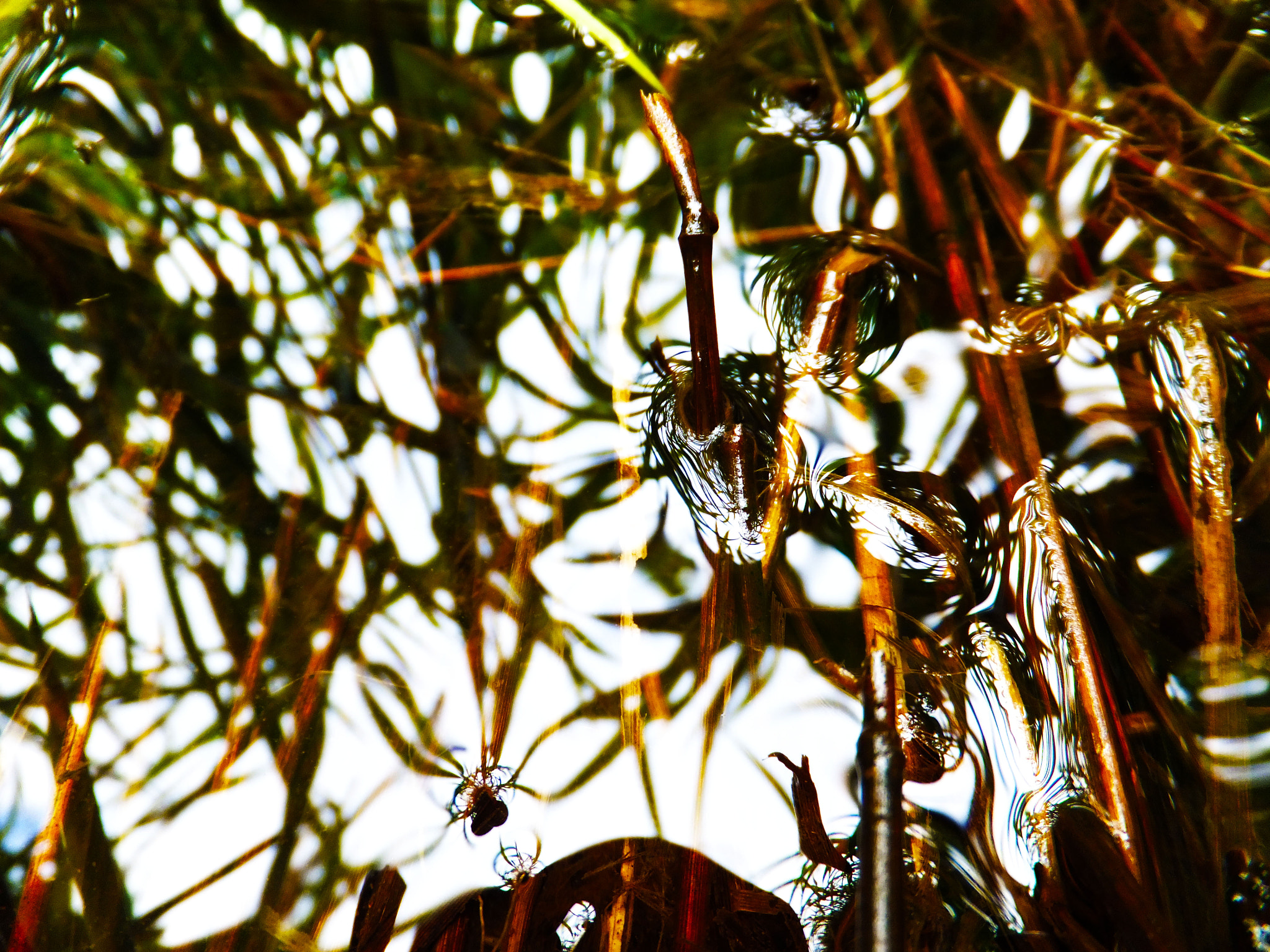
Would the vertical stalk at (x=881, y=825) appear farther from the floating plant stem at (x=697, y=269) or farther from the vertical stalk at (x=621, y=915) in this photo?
the floating plant stem at (x=697, y=269)

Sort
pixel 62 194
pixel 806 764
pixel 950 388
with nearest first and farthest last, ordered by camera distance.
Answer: pixel 806 764
pixel 950 388
pixel 62 194

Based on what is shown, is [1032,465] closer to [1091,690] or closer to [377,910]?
[1091,690]

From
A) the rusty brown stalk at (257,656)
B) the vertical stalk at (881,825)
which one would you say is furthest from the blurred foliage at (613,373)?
the vertical stalk at (881,825)

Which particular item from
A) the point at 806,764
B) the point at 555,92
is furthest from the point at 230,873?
the point at 555,92

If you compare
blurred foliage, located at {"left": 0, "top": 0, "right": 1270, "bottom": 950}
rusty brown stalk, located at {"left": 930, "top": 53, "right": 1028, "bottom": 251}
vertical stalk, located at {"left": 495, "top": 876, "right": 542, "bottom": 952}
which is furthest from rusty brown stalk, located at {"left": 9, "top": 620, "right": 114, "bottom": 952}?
rusty brown stalk, located at {"left": 930, "top": 53, "right": 1028, "bottom": 251}

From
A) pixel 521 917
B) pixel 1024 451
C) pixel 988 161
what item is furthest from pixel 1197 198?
pixel 521 917

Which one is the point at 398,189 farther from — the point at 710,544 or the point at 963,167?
the point at 963,167
